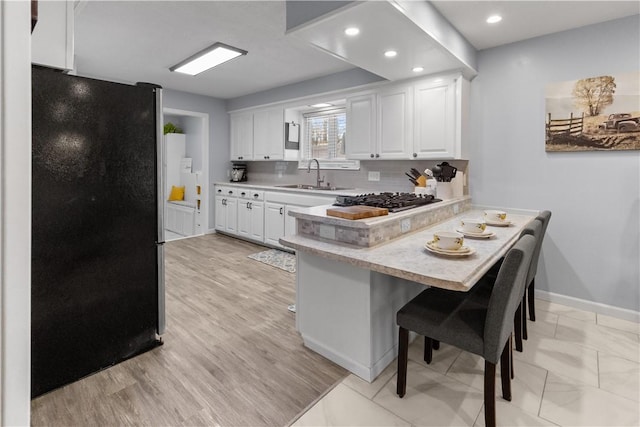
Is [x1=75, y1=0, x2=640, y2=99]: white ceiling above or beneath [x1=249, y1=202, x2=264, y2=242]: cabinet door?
above

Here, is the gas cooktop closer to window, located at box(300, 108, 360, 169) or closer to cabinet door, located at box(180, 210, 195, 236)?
window, located at box(300, 108, 360, 169)

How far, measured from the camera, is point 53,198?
1.84 metres

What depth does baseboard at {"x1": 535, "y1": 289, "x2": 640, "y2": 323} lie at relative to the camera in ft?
9.34

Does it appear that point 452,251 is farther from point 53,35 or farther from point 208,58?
point 208,58

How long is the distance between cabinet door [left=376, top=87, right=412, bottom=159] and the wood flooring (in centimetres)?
193

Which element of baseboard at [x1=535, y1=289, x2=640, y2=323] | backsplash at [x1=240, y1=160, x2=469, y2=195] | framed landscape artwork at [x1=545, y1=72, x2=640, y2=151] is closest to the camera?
framed landscape artwork at [x1=545, y1=72, x2=640, y2=151]

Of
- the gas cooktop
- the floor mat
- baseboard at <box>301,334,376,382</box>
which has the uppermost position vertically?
the gas cooktop

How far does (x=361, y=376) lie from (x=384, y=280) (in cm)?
57

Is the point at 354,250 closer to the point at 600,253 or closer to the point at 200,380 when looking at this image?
the point at 200,380

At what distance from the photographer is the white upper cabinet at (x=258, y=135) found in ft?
17.5

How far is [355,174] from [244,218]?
1924mm

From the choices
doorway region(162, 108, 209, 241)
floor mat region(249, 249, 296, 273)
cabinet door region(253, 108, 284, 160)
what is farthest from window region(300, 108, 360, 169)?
doorway region(162, 108, 209, 241)

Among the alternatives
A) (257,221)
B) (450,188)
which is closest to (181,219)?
(257,221)

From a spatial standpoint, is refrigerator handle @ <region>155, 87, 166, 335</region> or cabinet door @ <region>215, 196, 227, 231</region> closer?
refrigerator handle @ <region>155, 87, 166, 335</region>
